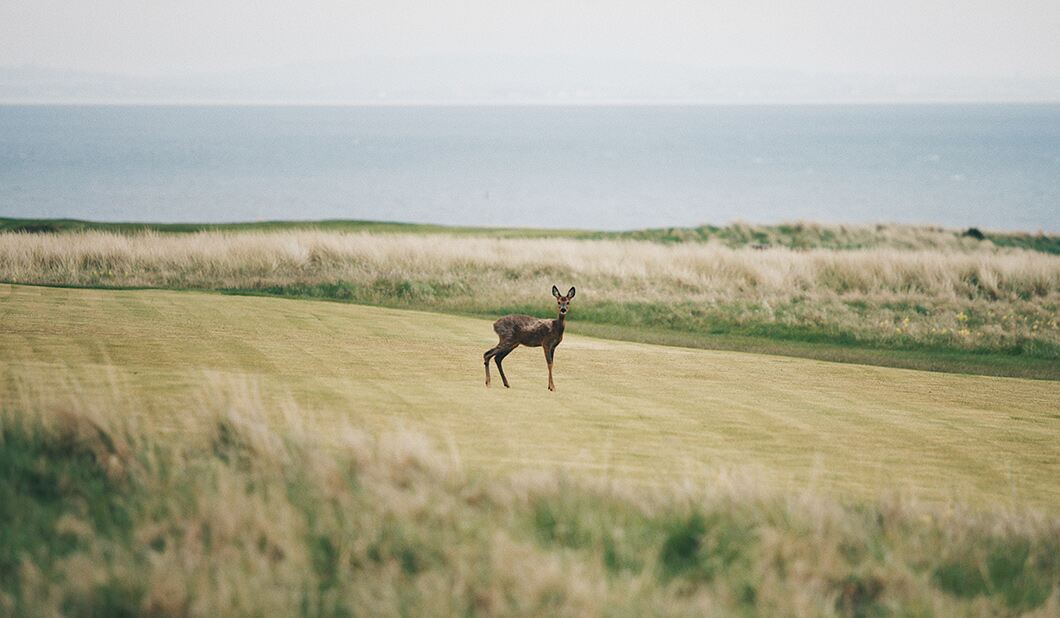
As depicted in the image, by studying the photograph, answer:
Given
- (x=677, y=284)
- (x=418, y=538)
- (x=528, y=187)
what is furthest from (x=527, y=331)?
(x=528, y=187)

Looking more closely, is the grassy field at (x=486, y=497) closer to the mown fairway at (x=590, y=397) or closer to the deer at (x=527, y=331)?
the mown fairway at (x=590, y=397)

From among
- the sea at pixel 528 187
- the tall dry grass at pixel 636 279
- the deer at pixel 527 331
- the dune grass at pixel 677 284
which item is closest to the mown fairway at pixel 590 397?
the deer at pixel 527 331

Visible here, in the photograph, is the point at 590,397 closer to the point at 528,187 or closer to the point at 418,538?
the point at 418,538

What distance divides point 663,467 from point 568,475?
33.9 inches

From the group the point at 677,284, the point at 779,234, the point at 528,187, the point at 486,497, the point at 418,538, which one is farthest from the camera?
the point at 528,187

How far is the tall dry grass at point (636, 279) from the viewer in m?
20.0

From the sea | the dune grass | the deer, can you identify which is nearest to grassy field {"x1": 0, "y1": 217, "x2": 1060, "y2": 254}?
the sea

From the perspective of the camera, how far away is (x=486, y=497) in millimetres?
5723

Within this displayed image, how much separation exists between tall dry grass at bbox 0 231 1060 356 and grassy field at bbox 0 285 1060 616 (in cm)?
1086

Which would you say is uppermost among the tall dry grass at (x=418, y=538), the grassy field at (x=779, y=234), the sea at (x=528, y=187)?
the sea at (x=528, y=187)

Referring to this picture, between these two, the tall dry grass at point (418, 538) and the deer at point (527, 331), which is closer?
the tall dry grass at point (418, 538)

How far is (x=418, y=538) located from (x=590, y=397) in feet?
12.1

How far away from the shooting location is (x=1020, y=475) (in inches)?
291

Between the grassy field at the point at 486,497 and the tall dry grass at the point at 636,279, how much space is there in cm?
1086
